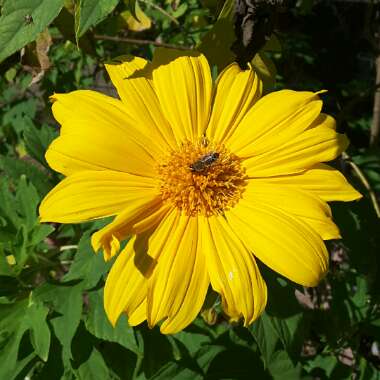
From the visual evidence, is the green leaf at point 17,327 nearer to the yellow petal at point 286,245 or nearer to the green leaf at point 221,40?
the yellow petal at point 286,245

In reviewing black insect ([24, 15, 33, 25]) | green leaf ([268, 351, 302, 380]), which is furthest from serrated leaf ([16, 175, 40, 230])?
green leaf ([268, 351, 302, 380])

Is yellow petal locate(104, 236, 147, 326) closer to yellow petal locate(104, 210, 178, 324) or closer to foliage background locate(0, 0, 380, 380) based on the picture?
yellow petal locate(104, 210, 178, 324)

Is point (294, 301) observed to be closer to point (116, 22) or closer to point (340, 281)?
point (340, 281)

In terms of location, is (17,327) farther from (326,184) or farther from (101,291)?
(326,184)

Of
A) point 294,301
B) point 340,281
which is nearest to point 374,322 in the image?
point 340,281

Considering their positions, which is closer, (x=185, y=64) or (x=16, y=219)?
(x=185, y=64)

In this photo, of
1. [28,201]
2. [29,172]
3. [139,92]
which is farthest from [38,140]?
[139,92]
